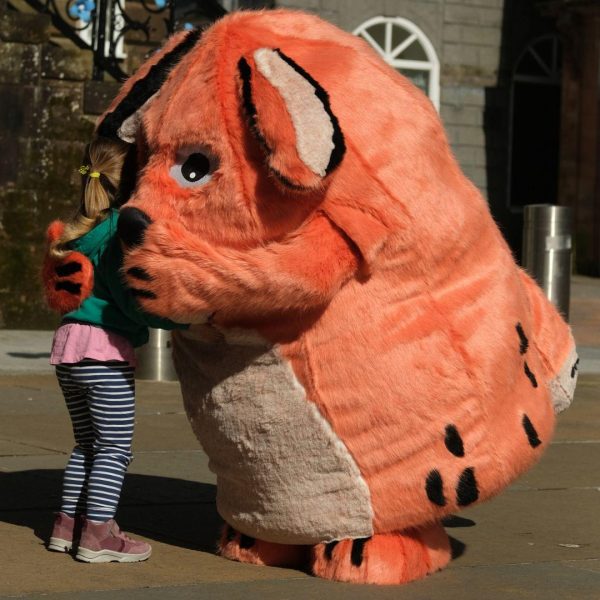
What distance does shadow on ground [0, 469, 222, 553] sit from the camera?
6.07 metres

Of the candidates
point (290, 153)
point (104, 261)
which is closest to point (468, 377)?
point (290, 153)

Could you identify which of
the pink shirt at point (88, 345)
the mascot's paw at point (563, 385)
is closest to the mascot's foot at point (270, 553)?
the pink shirt at point (88, 345)

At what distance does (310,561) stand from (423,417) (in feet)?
2.26

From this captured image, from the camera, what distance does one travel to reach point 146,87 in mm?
5453

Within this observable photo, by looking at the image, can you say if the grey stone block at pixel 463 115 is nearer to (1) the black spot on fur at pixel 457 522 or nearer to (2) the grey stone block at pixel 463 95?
(2) the grey stone block at pixel 463 95

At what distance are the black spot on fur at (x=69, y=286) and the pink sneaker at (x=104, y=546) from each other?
802mm

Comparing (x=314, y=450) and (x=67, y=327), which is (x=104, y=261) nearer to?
(x=67, y=327)

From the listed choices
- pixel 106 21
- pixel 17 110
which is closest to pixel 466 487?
pixel 17 110

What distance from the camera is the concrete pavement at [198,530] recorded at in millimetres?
5184

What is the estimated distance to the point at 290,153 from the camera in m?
4.90

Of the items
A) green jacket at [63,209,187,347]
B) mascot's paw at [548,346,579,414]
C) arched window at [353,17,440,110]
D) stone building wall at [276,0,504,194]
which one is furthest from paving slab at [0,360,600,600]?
stone building wall at [276,0,504,194]

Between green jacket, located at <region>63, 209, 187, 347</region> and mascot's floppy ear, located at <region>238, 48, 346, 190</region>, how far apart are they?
0.70 meters

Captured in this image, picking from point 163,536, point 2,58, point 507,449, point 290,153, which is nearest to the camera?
point 290,153

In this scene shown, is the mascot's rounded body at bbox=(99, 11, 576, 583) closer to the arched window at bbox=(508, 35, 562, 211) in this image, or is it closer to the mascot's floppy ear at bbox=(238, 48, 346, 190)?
the mascot's floppy ear at bbox=(238, 48, 346, 190)
